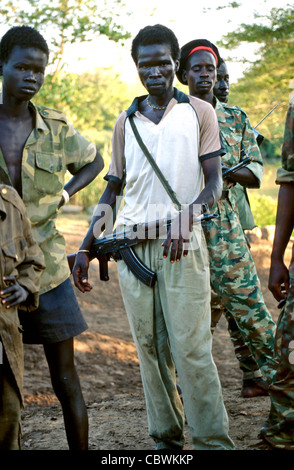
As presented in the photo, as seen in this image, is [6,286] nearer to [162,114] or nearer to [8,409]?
[8,409]

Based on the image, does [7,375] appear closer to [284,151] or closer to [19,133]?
[19,133]

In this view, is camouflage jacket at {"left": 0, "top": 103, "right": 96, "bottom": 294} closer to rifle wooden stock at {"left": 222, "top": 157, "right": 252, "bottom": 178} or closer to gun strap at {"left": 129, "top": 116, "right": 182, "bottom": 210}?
gun strap at {"left": 129, "top": 116, "right": 182, "bottom": 210}

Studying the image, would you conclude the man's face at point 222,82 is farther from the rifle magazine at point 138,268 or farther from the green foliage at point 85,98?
the green foliage at point 85,98

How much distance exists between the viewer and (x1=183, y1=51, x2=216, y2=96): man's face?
13.2 feet

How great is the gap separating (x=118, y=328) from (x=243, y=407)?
305 centimetres

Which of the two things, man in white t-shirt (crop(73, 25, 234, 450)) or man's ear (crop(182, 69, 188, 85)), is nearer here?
man in white t-shirt (crop(73, 25, 234, 450))

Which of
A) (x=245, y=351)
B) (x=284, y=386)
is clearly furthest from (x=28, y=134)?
(x=245, y=351)

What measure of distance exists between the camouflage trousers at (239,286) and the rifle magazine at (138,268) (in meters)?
0.87

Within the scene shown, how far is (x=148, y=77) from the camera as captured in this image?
307cm

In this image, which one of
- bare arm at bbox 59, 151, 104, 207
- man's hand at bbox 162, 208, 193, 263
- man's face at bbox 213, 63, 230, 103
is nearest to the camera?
man's hand at bbox 162, 208, 193, 263

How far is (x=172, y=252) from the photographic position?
9.30 ft

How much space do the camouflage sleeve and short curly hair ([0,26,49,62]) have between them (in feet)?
1.37

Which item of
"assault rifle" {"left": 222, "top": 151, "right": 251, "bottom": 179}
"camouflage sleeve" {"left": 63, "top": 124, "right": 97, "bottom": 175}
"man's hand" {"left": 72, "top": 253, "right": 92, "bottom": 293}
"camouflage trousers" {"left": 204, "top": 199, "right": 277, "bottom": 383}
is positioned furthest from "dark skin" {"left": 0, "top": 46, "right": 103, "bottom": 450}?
"assault rifle" {"left": 222, "top": 151, "right": 251, "bottom": 179}

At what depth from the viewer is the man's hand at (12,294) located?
101 inches
